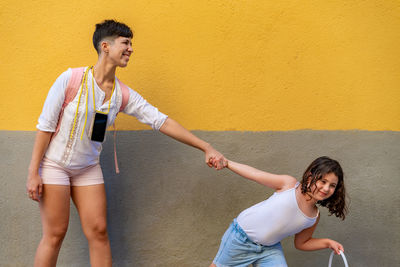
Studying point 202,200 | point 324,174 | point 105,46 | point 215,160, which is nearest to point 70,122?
point 105,46

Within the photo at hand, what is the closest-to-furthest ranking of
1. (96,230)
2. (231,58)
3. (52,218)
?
1. (52,218)
2. (96,230)
3. (231,58)

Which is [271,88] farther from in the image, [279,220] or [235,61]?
[279,220]

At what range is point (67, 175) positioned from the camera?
2865 millimetres

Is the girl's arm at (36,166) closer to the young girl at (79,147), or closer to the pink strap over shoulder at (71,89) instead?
the young girl at (79,147)

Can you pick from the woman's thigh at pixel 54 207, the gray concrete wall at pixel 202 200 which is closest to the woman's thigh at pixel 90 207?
the woman's thigh at pixel 54 207

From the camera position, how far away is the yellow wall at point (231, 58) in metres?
3.43

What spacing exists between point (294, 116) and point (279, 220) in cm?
107

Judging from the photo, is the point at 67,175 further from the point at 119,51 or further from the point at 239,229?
the point at 239,229

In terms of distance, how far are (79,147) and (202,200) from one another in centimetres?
123

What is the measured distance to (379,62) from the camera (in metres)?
3.58

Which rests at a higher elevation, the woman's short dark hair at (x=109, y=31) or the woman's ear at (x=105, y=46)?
the woman's short dark hair at (x=109, y=31)

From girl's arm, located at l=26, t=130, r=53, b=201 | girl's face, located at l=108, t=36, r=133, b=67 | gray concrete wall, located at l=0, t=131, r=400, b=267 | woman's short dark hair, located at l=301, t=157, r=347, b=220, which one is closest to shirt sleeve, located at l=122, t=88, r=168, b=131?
girl's face, located at l=108, t=36, r=133, b=67

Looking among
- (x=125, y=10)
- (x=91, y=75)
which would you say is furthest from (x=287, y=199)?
(x=125, y=10)

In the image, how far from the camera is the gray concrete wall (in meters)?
3.52
